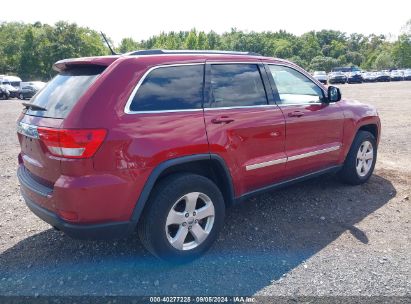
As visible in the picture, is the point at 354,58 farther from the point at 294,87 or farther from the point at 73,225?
the point at 73,225

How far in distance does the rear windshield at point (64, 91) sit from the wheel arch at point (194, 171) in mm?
857

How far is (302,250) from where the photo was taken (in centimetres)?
356

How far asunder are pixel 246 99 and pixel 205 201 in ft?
3.73

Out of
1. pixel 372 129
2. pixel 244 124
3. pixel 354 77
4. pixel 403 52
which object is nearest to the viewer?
pixel 244 124

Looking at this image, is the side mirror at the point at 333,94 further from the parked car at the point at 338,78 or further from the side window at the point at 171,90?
the parked car at the point at 338,78

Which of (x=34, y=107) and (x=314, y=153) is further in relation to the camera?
(x=314, y=153)

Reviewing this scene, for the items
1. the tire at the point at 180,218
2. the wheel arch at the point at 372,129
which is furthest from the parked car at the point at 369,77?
the tire at the point at 180,218

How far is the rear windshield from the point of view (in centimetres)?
294

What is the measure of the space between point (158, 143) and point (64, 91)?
3.14 feet

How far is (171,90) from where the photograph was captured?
10.5ft

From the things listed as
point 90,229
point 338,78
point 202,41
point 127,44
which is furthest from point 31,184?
point 127,44

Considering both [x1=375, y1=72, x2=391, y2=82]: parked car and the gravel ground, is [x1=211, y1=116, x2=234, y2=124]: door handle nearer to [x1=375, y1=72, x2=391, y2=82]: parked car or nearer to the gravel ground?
the gravel ground

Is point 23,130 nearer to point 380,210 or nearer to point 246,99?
point 246,99

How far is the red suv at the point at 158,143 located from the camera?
9.11ft
